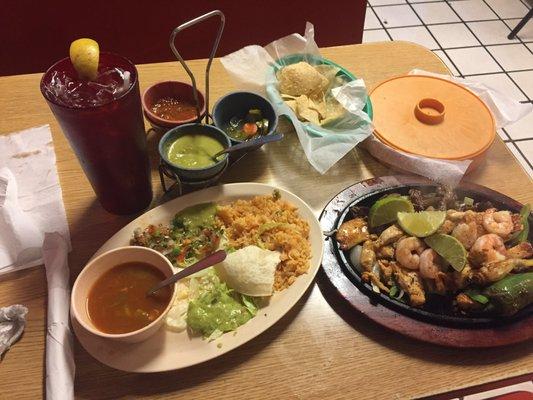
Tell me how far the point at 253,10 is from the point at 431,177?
1.55m

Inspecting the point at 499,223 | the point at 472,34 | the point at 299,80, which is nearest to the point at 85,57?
the point at 299,80

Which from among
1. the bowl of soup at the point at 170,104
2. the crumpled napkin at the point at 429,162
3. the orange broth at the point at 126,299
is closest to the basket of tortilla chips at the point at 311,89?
the crumpled napkin at the point at 429,162

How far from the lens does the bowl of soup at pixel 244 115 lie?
1.42 meters

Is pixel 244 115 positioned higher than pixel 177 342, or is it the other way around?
pixel 244 115

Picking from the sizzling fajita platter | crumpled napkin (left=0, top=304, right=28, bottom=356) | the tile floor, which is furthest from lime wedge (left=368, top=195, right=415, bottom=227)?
the tile floor

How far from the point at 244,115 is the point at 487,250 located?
839 millimetres

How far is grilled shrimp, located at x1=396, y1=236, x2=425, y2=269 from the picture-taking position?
117cm

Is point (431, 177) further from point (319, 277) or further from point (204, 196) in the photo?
point (204, 196)

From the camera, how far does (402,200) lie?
4.10 feet

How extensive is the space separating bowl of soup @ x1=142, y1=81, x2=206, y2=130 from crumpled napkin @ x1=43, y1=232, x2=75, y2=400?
46cm

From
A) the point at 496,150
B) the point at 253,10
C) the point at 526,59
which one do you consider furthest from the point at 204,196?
the point at 526,59

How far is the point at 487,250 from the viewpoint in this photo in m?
1.14

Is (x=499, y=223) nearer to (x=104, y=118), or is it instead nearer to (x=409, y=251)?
(x=409, y=251)

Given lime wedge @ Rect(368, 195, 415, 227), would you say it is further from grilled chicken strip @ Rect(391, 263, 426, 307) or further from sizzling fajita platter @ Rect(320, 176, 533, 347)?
grilled chicken strip @ Rect(391, 263, 426, 307)
